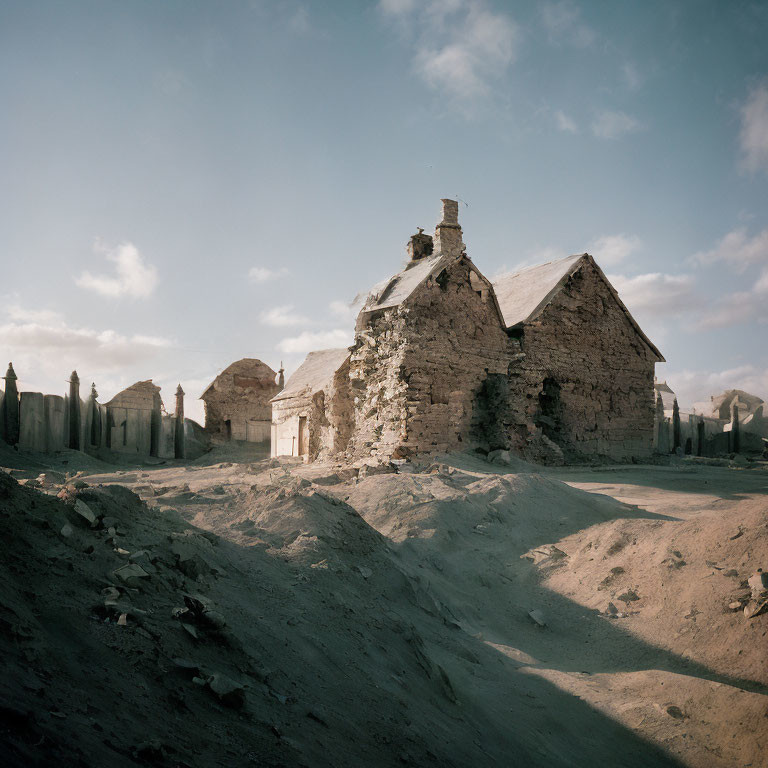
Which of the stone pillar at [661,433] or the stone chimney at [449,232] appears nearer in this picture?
the stone chimney at [449,232]

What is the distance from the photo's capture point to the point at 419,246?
17.6m

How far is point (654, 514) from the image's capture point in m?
7.50

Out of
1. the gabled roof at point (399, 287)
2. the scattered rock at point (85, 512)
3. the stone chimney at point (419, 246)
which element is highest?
the stone chimney at point (419, 246)

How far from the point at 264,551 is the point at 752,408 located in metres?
35.4

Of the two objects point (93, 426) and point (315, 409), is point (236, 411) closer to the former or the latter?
point (315, 409)

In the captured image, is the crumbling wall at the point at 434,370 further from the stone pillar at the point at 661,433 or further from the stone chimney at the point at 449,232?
the stone pillar at the point at 661,433

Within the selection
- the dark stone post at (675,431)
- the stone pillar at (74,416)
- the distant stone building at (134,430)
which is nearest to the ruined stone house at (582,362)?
the dark stone post at (675,431)

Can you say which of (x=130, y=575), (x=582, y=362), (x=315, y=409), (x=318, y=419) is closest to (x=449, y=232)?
(x=582, y=362)

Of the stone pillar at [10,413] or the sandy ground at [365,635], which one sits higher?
the stone pillar at [10,413]

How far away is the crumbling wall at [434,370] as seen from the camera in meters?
12.3

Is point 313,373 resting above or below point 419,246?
below

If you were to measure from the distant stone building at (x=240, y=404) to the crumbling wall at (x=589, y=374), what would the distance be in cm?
1433

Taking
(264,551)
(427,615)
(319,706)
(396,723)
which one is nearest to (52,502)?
(264,551)

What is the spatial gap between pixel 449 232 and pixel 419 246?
3.33 feet
